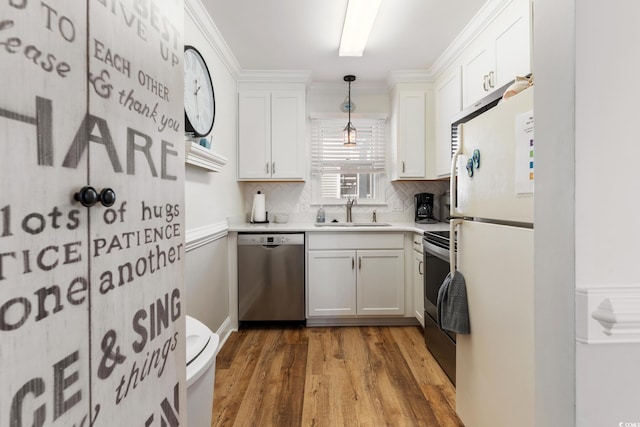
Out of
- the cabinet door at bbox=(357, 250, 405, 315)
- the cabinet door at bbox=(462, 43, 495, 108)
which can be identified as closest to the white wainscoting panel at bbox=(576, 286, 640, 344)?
the cabinet door at bbox=(462, 43, 495, 108)

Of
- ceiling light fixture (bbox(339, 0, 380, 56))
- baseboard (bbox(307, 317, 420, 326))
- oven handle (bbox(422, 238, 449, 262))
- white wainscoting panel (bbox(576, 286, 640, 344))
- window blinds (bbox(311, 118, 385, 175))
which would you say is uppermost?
ceiling light fixture (bbox(339, 0, 380, 56))

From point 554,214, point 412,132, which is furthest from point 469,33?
point 554,214

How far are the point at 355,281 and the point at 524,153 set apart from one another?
2.12 meters

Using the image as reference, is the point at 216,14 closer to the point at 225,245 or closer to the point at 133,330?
the point at 225,245

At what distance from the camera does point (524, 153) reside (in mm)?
1061

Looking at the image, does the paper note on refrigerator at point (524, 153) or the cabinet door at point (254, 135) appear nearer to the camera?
the paper note on refrigerator at point (524, 153)

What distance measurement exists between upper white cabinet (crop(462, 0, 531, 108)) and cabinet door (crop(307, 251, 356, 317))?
5.77 feet

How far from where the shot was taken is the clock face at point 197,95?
1.85 m

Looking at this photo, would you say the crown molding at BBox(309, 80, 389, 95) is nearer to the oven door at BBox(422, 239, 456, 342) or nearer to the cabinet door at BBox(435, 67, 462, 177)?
the cabinet door at BBox(435, 67, 462, 177)

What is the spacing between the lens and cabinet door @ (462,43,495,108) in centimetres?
224

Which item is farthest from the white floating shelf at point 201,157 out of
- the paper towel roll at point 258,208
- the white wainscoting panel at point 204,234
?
the paper towel roll at point 258,208

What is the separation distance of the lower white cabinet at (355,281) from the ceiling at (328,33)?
1675 mm

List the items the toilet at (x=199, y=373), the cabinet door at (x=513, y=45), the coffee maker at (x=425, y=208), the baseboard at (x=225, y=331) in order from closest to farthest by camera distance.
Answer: the toilet at (x=199, y=373), the cabinet door at (x=513, y=45), the baseboard at (x=225, y=331), the coffee maker at (x=425, y=208)

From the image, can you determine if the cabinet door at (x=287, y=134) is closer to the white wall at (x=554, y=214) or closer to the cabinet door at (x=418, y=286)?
the cabinet door at (x=418, y=286)
